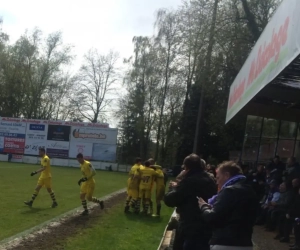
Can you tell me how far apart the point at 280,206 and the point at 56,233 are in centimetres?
556

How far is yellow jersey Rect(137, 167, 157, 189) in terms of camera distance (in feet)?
59.3

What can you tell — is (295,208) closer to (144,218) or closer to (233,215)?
(144,218)

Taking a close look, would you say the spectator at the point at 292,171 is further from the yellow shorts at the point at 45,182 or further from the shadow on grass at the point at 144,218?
the yellow shorts at the point at 45,182

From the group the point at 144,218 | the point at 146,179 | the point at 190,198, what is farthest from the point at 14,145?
the point at 190,198

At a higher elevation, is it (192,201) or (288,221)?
(192,201)

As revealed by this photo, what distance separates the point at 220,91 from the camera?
39625 mm

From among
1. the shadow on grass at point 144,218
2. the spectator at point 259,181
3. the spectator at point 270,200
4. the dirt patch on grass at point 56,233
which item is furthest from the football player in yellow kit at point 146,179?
the spectator at point 270,200

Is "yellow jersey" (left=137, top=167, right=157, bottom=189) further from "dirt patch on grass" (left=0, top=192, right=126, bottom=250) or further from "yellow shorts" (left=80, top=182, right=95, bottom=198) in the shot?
"yellow shorts" (left=80, top=182, right=95, bottom=198)

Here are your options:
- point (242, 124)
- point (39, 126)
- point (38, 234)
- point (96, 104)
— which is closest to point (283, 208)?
point (38, 234)

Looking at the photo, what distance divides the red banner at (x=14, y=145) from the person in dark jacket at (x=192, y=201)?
53.0 m

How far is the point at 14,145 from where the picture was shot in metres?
58.9

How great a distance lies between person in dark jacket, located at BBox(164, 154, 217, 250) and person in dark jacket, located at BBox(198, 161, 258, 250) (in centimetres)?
100

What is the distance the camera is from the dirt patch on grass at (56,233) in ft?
36.6

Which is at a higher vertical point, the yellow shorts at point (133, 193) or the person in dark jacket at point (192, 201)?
the person in dark jacket at point (192, 201)
